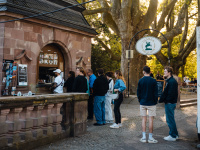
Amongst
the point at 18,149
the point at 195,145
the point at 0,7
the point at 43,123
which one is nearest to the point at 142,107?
the point at 195,145

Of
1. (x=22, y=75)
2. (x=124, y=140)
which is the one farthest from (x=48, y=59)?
(x=124, y=140)

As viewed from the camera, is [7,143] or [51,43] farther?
[51,43]

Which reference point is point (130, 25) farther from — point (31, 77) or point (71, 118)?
point (71, 118)

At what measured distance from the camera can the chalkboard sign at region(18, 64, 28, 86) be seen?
9.41 meters

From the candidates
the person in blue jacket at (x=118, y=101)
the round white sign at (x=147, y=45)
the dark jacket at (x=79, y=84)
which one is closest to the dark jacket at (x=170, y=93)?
the person in blue jacket at (x=118, y=101)

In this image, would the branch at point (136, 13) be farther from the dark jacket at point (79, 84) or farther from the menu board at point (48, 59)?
the dark jacket at point (79, 84)

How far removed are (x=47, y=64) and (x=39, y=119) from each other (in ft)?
20.6

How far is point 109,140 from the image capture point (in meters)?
5.85

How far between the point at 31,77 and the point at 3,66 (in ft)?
4.51

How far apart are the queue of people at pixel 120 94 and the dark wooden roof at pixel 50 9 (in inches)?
119

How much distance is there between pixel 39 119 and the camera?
5.18 meters

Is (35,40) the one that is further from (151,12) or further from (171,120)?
(151,12)

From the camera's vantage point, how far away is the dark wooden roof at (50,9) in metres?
9.16

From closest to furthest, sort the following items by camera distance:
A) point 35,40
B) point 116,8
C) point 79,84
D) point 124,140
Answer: point 124,140 → point 79,84 → point 35,40 → point 116,8
